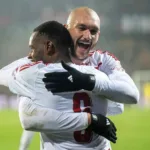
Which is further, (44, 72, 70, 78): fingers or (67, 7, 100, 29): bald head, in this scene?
(67, 7, 100, 29): bald head

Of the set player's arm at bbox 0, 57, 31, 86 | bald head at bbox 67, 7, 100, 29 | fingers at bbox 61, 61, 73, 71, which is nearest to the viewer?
fingers at bbox 61, 61, 73, 71

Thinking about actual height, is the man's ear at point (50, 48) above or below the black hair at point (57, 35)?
below

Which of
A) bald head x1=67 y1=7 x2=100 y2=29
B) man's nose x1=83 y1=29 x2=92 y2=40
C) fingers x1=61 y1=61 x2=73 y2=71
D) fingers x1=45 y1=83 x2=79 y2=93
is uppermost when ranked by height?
bald head x1=67 y1=7 x2=100 y2=29

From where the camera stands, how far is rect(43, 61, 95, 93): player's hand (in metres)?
1.11

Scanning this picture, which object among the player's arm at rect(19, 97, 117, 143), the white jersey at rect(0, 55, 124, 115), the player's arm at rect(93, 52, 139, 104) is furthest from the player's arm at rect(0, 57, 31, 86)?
the player's arm at rect(93, 52, 139, 104)

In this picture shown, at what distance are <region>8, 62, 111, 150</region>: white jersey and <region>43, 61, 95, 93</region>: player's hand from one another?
14mm

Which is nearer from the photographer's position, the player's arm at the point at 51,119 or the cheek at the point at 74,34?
the player's arm at the point at 51,119

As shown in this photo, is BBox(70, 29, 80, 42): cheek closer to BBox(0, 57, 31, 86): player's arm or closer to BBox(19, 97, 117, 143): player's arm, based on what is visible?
BBox(0, 57, 31, 86): player's arm

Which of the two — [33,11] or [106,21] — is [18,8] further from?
[106,21]

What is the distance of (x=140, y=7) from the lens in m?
4.22

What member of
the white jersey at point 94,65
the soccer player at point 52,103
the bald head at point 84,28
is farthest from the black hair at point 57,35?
the bald head at point 84,28

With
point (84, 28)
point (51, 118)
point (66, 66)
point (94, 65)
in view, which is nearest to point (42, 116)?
point (51, 118)

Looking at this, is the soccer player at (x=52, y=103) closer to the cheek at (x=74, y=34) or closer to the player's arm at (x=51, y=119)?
the player's arm at (x=51, y=119)

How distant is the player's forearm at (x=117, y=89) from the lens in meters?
1.13
